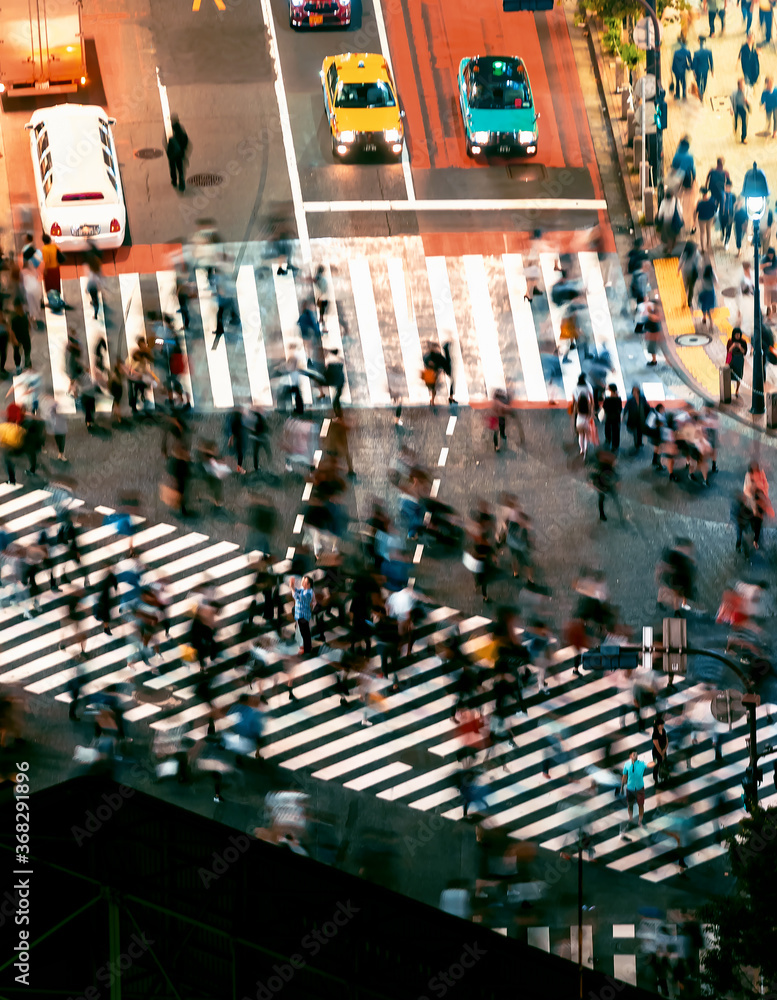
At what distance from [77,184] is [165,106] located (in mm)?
5822

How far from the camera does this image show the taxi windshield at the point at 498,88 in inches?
2089

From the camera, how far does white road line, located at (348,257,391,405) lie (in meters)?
47.2

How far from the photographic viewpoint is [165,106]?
54406 millimetres

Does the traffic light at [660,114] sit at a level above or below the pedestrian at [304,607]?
above

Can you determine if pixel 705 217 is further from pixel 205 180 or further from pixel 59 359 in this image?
pixel 59 359

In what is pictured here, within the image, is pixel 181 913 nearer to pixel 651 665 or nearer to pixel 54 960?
pixel 54 960

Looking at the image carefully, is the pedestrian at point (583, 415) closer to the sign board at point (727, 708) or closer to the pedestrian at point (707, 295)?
the pedestrian at point (707, 295)

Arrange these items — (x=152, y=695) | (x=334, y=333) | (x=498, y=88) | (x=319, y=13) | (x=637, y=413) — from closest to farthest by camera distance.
A: (x=152, y=695) → (x=637, y=413) → (x=334, y=333) → (x=498, y=88) → (x=319, y=13)

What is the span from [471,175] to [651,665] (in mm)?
18481

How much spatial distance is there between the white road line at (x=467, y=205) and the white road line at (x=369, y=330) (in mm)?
2095

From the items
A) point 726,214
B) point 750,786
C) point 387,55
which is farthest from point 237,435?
point 387,55

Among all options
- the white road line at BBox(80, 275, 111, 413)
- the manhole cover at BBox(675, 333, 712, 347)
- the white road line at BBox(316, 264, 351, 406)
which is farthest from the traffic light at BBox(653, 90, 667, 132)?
the white road line at BBox(80, 275, 111, 413)

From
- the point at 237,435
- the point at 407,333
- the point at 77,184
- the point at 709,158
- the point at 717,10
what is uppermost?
the point at 717,10

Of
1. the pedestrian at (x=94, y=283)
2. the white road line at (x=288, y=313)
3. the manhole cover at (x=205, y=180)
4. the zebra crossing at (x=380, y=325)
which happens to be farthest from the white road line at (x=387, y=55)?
the pedestrian at (x=94, y=283)
